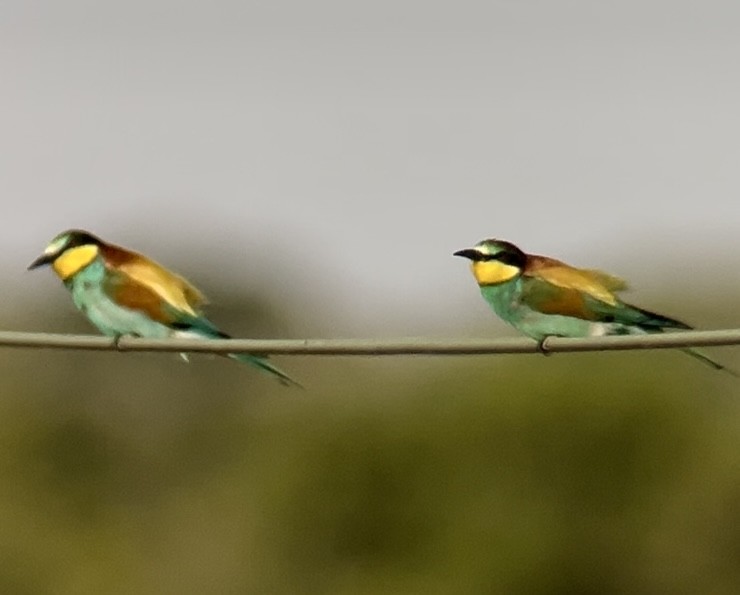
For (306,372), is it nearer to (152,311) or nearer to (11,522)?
(11,522)

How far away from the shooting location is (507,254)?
8.42 feet

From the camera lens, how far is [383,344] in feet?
6.63

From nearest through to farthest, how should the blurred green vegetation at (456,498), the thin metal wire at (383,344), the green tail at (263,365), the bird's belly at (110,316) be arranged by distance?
the thin metal wire at (383,344), the green tail at (263,365), the bird's belly at (110,316), the blurred green vegetation at (456,498)

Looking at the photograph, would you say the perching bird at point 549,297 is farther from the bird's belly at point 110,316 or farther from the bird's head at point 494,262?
the bird's belly at point 110,316

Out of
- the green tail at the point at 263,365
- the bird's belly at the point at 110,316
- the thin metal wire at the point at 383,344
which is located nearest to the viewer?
the thin metal wire at the point at 383,344

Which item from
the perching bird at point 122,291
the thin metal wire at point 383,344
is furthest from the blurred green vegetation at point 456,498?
the thin metal wire at point 383,344

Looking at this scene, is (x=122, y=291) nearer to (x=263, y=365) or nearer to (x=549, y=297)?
(x=263, y=365)

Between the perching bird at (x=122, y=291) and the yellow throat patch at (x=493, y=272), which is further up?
the yellow throat patch at (x=493, y=272)

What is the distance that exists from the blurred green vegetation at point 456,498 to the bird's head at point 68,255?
24.2 ft

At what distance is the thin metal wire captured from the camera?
77.4 inches

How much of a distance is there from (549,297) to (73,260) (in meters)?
0.75

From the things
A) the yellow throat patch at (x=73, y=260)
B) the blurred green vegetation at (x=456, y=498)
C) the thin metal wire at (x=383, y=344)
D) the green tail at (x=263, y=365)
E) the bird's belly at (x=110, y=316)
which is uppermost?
the yellow throat patch at (x=73, y=260)

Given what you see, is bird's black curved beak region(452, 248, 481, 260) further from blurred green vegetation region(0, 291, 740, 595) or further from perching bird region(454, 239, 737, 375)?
blurred green vegetation region(0, 291, 740, 595)

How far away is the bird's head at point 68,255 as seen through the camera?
9.07 ft
